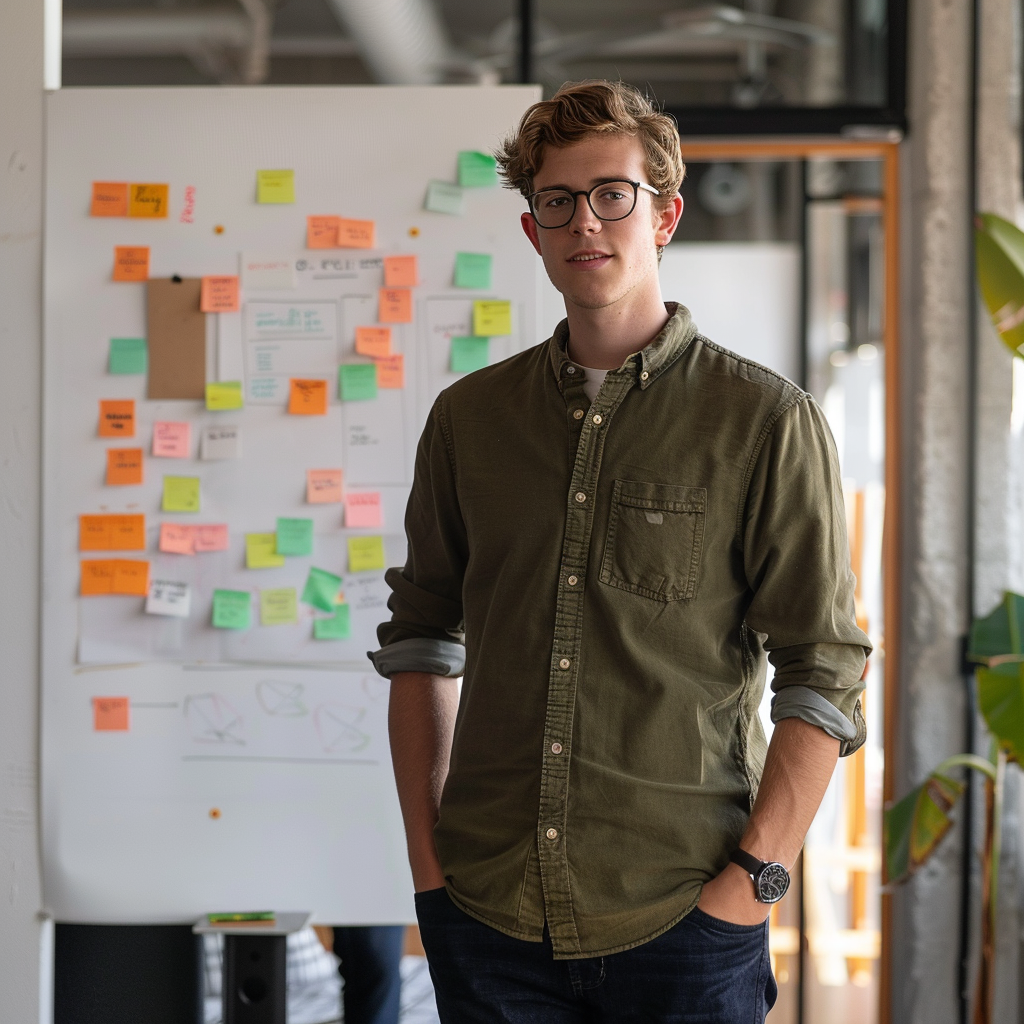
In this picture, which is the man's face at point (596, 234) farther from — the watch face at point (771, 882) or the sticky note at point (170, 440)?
the sticky note at point (170, 440)

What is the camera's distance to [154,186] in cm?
213

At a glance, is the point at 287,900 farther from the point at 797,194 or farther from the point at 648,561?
the point at 797,194

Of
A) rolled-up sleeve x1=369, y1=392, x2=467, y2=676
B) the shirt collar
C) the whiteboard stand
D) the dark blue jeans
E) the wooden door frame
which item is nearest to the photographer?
the dark blue jeans

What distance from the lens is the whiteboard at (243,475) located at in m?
2.11

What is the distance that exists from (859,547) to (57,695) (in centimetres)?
191

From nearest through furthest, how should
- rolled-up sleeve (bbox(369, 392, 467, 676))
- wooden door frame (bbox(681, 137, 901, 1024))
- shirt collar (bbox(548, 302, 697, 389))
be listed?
1. shirt collar (bbox(548, 302, 697, 389))
2. rolled-up sleeve (bbox(369, 392, 467, 676))
3. wooden door frame (bbox(681, 137, 901, 1024))

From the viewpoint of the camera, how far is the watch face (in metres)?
1.14

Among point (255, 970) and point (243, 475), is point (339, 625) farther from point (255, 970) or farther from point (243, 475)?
point (255, 970)

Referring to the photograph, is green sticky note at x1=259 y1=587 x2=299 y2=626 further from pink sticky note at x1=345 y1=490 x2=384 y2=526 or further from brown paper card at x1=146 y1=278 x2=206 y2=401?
brown paper card at x1=146 y1=278 x2=206 y2=401

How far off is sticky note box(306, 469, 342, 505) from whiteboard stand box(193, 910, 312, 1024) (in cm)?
82

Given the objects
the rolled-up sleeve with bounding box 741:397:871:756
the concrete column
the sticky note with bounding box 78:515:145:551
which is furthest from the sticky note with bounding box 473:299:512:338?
the rolled-up sleeve with bounding box 741:397:871:756

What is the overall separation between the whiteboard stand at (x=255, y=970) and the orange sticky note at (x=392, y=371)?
1064 millimetres

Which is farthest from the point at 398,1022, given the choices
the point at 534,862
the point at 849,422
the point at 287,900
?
the point at 849,422

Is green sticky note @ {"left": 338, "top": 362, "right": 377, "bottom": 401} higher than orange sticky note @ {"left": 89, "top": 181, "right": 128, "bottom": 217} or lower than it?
lower
